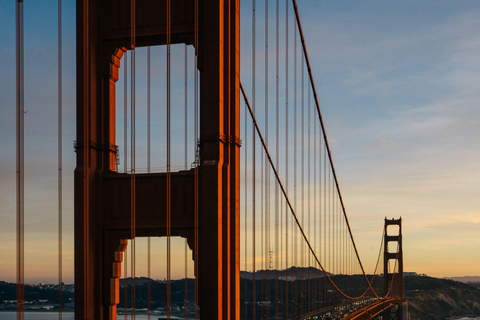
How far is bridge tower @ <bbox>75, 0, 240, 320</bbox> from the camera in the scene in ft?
40.1

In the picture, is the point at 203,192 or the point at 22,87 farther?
the point at 203,192

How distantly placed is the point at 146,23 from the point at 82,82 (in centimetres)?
163

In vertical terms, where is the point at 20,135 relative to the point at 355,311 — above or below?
above

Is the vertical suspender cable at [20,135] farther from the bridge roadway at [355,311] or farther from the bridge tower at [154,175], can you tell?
the bridge roadway at [355,311]

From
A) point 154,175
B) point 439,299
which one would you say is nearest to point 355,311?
point 154,175

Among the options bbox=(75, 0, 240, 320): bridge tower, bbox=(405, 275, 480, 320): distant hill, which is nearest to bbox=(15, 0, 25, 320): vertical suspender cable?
bbox=(75, 0, 240, 320): bridge tower

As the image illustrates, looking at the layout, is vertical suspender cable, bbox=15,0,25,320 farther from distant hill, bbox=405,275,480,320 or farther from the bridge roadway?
distant hill, bbox=405,275,480,320

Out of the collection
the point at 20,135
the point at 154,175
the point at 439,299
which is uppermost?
the point at 20,135

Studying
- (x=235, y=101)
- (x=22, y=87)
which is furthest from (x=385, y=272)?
(x=22, y=87)

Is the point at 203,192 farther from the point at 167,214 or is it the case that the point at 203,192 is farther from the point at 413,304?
the point at 413,304

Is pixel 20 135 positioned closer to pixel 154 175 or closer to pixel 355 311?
pixel 154 175

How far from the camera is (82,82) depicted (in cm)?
1255

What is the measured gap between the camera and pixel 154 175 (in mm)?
12570

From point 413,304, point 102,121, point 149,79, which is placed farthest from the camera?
point 413,304
